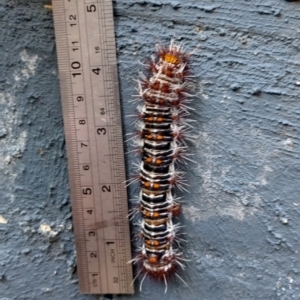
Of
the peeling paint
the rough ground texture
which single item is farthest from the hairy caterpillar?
the peeling paint

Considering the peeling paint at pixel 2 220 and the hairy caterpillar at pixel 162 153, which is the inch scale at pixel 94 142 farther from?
the peeling paint at pixel 2 220

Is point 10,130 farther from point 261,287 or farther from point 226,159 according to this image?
point 261,287

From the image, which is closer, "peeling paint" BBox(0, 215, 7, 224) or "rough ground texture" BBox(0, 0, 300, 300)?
"rough ground texture" BBox(0, 0, 300, 300)

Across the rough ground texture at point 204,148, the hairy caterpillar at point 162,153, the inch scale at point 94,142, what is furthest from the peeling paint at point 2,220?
the hairy caterpillar at point 162,153

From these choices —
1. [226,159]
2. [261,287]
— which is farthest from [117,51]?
[261,287]

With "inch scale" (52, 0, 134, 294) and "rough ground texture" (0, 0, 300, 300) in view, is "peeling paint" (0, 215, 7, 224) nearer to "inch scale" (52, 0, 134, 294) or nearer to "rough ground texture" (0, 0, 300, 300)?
"rough ground texture" (0, 0, 300, 300)
